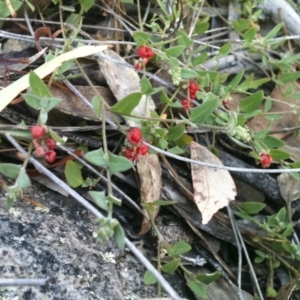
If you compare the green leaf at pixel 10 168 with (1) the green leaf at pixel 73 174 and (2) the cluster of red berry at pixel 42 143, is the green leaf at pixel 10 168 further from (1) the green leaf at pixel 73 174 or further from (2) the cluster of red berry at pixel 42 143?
(1) the green leaf at pixel 73 174

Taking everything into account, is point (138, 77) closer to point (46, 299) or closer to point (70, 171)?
point (70, 171)

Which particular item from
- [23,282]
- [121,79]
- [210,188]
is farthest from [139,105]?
[23,282]

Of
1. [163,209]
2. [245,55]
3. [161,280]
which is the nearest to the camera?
[161,280]

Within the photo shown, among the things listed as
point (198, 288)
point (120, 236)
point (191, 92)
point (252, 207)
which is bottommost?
point (198, 288)

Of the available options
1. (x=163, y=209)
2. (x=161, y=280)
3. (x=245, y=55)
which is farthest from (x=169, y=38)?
(x=161, y=280)

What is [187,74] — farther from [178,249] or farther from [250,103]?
[178,249]

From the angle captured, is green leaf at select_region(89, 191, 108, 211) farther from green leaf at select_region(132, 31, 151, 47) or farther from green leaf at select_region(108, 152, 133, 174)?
green leaf at select_region(132, 31, 151, 47)
